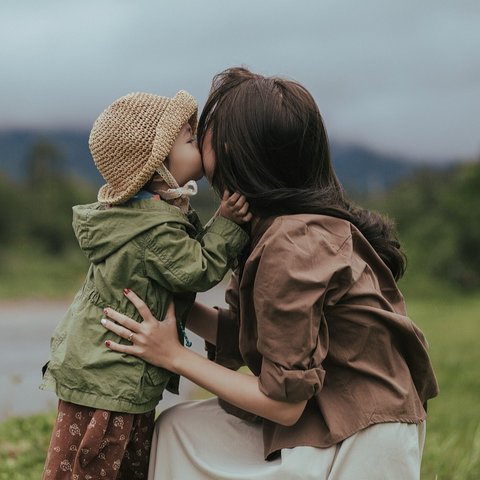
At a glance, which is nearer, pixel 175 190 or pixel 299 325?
pixel 299 325

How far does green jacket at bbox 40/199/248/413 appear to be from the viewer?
2453 millimetres

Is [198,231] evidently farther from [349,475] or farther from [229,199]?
[349,475]

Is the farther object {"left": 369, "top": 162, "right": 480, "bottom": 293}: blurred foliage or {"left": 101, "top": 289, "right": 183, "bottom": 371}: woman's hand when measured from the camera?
{"left": 369, "top": 162, "right": 480, "bottom": 293}: blurred foliage

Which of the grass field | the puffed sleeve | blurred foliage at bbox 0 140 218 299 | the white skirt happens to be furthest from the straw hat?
blurred foliage at bbox 0 140 218 299

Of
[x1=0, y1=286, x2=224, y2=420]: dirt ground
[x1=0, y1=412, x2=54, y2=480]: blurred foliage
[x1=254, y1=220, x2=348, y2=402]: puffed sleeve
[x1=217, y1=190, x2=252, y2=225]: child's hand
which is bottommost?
[x1=0, y1=286, x2=224, y2=420]: dirt ground

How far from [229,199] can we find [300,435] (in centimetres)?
65

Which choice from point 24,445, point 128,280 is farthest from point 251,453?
point 24,445

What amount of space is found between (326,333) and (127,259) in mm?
560

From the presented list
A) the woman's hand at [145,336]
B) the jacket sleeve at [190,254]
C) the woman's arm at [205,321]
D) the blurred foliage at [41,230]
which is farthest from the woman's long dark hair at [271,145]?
the blurred foliage at [41,230]

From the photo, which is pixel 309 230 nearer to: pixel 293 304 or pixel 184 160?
pixel 293 304

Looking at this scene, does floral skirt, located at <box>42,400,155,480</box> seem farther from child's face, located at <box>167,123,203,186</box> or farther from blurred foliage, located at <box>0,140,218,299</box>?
blurred foliage, located at <box>0,140,218,299</box>

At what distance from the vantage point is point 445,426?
5.56 meters

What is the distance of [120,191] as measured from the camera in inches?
101

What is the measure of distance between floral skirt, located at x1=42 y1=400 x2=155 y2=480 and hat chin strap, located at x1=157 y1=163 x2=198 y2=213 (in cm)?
60
